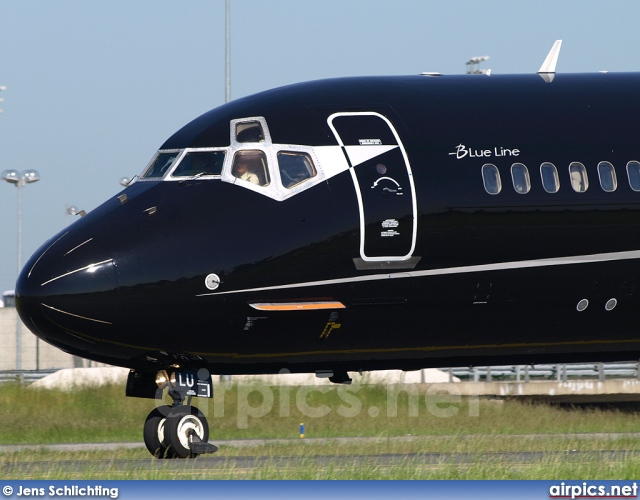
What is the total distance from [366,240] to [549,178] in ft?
10.2

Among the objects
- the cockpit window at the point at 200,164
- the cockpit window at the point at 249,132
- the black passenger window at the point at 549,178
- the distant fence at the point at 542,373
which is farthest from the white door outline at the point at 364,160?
the distant fence at the point at 542,373

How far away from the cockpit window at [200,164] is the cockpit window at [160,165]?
0.21 metres

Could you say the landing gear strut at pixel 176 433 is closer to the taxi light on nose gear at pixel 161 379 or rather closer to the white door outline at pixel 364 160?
the taxi light on nose gear at pixel 161 379

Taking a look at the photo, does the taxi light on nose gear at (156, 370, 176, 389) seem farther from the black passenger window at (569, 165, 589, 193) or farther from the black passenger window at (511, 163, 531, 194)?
the black passenger window at (569, 165, 589, 193)

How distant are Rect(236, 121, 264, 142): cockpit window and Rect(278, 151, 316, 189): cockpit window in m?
0.42

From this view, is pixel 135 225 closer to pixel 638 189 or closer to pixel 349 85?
pixel 349 85

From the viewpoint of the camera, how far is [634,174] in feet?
64.3

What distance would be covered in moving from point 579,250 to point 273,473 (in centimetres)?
565

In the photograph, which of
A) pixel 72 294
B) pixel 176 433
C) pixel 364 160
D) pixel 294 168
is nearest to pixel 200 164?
pixel 294 168

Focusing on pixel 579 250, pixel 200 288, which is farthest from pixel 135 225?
pixel 579 250

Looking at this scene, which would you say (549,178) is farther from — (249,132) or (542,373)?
(542,373)

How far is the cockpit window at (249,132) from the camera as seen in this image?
1794cm

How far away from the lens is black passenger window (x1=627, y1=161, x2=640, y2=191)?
19.5m

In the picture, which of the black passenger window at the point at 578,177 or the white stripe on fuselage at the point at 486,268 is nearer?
the white stripe on fuselage at the point at 486,268
